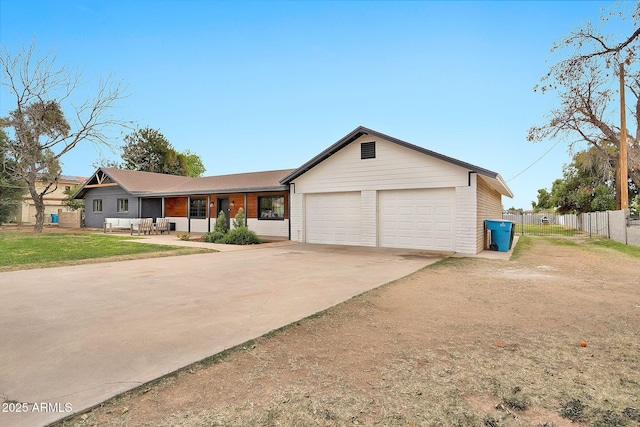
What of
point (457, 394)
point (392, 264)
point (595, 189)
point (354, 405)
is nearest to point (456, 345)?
point (457, 394)

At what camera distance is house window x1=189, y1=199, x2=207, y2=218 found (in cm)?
2058

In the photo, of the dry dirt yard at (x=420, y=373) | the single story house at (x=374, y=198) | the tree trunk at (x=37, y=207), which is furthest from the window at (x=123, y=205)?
the dry dirt yard at (x=420, y=373)

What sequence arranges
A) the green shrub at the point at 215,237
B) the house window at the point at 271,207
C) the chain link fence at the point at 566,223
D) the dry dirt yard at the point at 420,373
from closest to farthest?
the dry dirt yard at the point at 420,373 < the green shrub at the point at 215,237 < the house window at the point at 271,207 < the chain link fence at the point at 566,223

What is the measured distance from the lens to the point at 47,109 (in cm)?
2042

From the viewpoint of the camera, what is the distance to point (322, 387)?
2629 mm

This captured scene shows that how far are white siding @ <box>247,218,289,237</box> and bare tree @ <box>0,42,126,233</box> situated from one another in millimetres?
10813

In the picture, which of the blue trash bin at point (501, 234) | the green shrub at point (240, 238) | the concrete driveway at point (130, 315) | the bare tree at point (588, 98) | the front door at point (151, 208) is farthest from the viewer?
the front door at point (151, 208)

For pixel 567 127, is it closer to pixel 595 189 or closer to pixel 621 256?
pixel 595 189

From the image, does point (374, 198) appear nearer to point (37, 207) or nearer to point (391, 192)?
point (391, 192)

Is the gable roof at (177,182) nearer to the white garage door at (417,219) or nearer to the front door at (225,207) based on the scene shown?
the front door at (225,207)

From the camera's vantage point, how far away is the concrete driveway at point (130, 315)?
105 inches

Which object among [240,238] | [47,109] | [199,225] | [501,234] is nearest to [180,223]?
[199,225]

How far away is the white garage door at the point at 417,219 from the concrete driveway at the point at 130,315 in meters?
3.40

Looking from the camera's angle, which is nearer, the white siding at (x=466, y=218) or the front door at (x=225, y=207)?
the white siding at (x=466, y=218)
